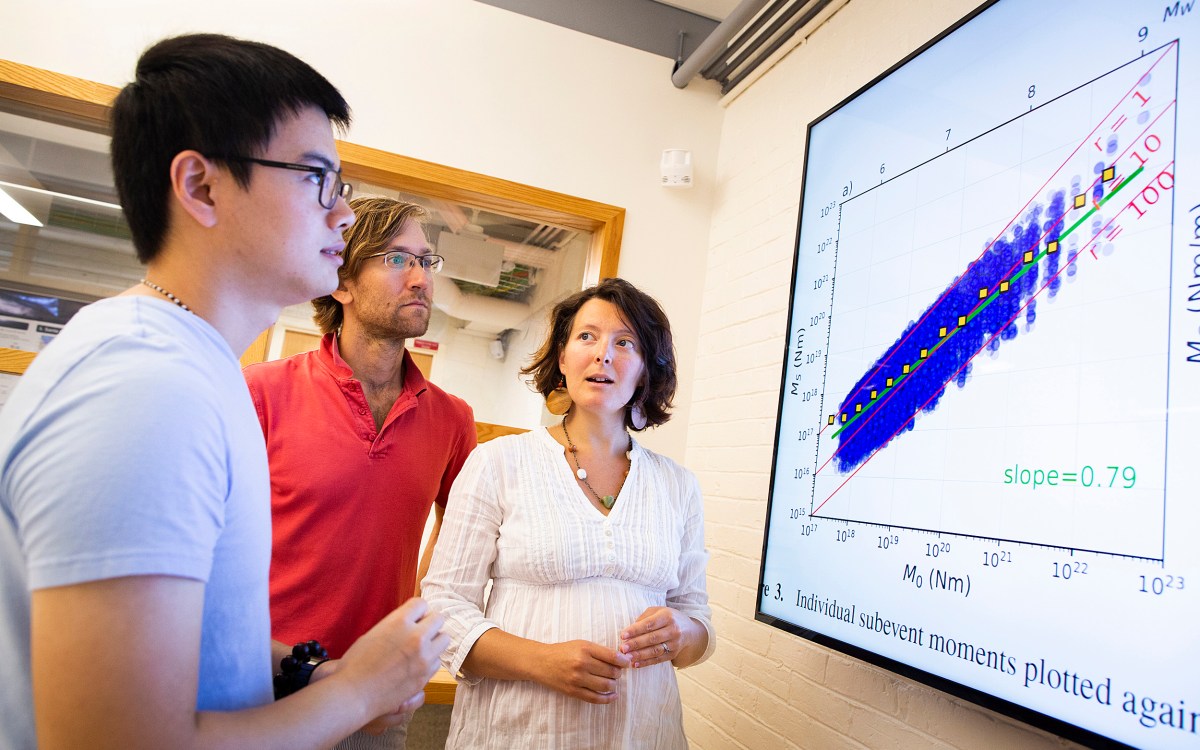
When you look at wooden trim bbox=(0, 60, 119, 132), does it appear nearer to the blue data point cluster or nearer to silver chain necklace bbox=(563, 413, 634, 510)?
silver chain necklace bbox=(563, 413, 634, 510)

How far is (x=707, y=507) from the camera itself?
9.18 feet

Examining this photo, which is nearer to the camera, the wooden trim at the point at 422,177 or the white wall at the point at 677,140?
the white wall at the point at 677,140

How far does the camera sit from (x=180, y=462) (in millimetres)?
634

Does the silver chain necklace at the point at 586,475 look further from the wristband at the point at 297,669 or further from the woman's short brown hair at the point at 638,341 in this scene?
the wristband at the point at 297,669

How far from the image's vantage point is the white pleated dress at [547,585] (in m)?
1.43

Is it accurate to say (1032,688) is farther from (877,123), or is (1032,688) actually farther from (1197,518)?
(877,123)

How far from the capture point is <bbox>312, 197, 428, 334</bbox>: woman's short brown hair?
1.84m

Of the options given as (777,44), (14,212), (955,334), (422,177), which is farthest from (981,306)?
(14,212)

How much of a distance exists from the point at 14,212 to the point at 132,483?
2.79 m

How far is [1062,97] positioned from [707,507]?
70.2 inches

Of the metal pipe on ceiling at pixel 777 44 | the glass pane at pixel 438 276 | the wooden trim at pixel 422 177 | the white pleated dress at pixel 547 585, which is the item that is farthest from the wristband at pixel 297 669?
the metal pipe on ceiling at pixel 777 44

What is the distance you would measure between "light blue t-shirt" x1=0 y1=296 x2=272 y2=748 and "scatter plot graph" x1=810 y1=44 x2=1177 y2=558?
1159 mm

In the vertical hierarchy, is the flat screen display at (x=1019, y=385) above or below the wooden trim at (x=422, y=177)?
below

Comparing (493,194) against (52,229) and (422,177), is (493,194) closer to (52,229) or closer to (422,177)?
(422,177)
